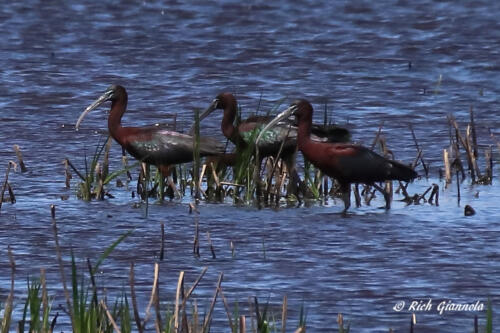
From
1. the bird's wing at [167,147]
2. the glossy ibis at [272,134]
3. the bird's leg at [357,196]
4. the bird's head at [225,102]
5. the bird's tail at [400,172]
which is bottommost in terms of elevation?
the bird's leg at [357,196]

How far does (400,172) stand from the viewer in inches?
398

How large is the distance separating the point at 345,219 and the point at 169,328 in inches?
166

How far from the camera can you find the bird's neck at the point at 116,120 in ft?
36.3

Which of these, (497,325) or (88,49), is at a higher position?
(88,49)

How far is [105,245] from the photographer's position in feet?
29.2

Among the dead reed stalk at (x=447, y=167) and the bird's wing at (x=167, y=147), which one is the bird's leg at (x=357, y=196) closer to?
the dead reed stalk at (x=447, y=167)

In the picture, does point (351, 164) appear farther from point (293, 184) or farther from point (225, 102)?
point (225, 102)

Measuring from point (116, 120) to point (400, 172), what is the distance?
2239mm

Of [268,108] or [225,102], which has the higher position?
[225,102]

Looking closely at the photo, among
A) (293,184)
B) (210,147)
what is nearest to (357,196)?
(293,184)

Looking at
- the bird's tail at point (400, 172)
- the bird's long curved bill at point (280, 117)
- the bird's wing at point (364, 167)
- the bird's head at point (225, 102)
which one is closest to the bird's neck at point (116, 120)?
the bird's head at point (225, 102)

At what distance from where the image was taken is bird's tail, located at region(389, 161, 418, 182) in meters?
10.1

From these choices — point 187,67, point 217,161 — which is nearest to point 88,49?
point 187,67

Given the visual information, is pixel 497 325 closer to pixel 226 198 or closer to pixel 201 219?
pixel 201 219
